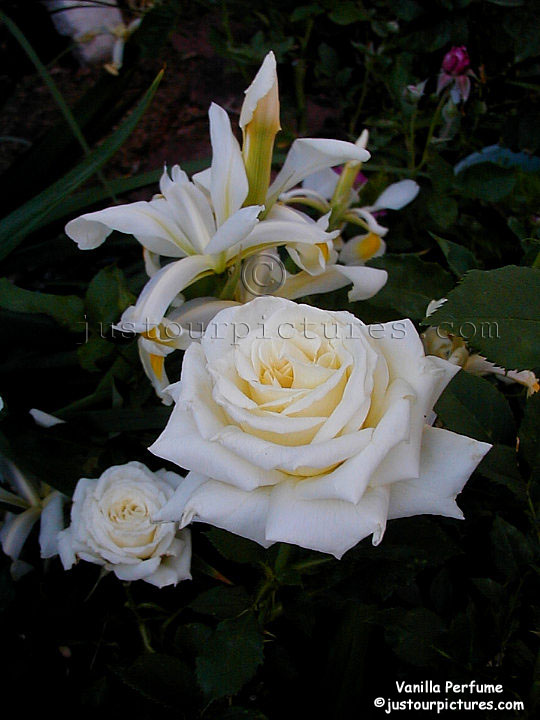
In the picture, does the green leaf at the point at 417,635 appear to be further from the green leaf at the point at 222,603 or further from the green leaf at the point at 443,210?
the green leaf at the point at 443,210

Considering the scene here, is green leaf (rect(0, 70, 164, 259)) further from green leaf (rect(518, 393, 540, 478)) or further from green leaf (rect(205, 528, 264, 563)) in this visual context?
green leaf (rect(518, 393, 540, 478))

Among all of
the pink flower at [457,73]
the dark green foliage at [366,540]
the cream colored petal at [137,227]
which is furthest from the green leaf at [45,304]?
the pink flower at [457,73]

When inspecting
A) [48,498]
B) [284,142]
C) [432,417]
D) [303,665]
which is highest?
[432,417]

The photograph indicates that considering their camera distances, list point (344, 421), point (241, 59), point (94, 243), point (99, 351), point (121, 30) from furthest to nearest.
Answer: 1. point (121, 30)
2. point (241, 59)
3. point (99, 351)
4. point (94, 243)
5. point (344, 421)

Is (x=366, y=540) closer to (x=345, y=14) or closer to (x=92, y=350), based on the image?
(x=92, y=350)

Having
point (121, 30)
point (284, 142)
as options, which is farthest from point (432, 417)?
point (121, 30)

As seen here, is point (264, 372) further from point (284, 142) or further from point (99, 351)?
point (284, 142)

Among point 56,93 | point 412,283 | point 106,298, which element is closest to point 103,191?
point 56,93
